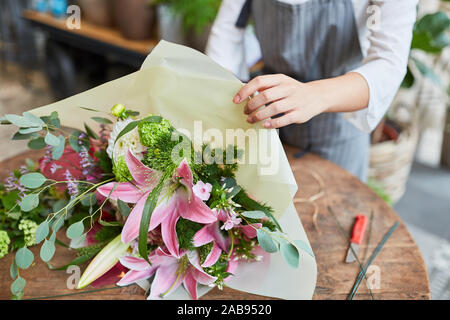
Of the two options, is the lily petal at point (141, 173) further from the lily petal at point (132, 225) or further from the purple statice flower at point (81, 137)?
the purple statice flower at point (81, 137)

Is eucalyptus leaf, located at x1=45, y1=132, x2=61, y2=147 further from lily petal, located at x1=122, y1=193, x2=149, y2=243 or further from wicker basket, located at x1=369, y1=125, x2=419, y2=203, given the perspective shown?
wicker basket, located at x1=369, y1=125, x2=419, y2=203

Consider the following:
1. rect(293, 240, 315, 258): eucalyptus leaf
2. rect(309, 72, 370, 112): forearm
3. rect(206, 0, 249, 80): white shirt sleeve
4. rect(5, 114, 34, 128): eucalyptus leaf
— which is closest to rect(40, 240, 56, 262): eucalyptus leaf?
rect(5, 114, 34, 128): eucalyptus leaf

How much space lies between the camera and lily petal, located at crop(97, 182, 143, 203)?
68cm

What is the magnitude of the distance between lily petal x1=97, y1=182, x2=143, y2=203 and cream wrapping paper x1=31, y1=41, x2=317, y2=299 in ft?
0.49

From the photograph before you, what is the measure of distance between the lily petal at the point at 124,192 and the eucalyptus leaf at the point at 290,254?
10.3 inches

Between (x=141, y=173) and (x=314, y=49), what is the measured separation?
30.2 inches

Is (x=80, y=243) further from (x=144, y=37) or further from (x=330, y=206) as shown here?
(x=144, y=37)

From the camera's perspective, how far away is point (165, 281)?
751 millimetres

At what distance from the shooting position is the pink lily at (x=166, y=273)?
0.74 metres

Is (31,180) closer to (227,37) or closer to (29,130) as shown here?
(29,130)

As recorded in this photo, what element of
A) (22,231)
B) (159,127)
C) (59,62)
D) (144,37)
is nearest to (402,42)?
(159,127)

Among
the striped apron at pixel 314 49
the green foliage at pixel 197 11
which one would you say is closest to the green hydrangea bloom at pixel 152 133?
the striped apron at pixel 314 49
